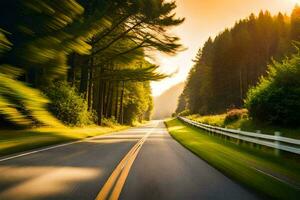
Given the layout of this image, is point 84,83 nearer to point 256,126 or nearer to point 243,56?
point 256,126

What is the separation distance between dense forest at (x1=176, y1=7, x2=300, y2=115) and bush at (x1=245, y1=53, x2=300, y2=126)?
47.3 m

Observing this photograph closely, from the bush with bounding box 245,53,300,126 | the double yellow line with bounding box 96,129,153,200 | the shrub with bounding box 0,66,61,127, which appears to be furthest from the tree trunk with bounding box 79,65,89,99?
the shrub with bounding box 0,66,61,127

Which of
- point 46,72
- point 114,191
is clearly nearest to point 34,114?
point 46,72

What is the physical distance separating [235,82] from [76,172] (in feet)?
235

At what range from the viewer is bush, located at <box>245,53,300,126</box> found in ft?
77.6

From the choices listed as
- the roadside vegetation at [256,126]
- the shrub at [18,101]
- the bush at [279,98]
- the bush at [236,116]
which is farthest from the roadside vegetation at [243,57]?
the shrub at [18,101]

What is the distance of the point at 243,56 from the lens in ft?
264

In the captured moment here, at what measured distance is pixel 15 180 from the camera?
799cm

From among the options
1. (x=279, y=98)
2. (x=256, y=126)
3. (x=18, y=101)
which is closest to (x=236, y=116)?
(x=256, y=126)

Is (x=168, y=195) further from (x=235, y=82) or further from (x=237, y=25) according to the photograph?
(x=237, y=25)

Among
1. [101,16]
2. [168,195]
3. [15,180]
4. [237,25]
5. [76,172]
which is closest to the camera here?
[101,16]

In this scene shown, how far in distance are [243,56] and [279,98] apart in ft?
189

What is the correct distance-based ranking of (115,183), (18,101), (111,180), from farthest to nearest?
(111,180), (115,183), (18,101)

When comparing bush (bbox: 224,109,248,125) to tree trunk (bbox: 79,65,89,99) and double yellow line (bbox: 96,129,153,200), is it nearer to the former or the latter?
tree trunk (bbox: 79,65,89,99)
